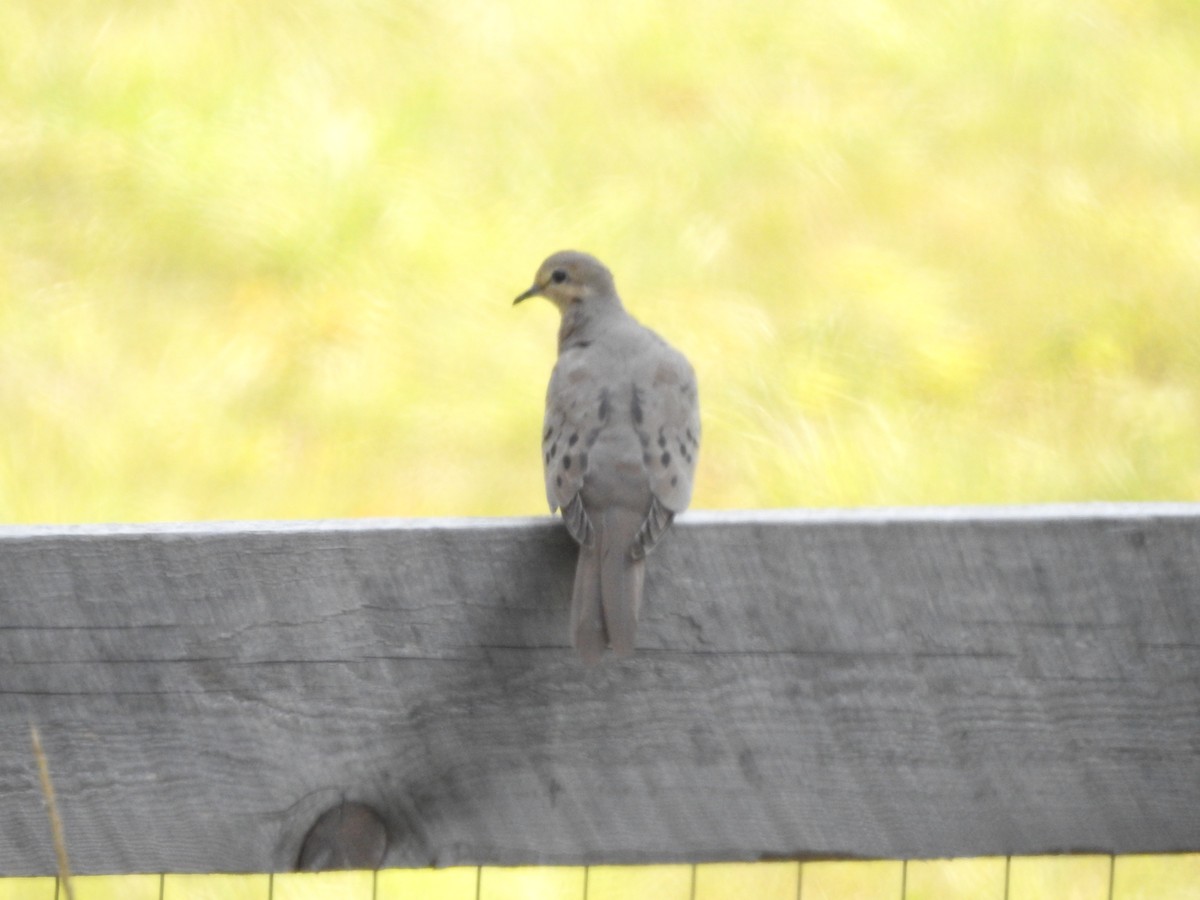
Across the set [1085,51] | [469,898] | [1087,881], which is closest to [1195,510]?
[1087,881]

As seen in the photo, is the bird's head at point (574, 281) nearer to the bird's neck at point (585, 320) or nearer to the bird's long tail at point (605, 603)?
the bird's neck at point (585, 320)

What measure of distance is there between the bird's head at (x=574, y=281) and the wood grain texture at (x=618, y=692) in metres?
1.45

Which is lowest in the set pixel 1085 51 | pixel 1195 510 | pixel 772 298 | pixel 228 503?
pixel 1195 510

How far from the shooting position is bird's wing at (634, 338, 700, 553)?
2.45m

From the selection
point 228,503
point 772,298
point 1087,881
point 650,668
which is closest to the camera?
point 650,668

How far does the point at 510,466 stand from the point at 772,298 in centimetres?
117

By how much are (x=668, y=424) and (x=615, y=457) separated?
0.12m

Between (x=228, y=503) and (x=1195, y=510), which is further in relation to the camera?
(x=228, y=503)

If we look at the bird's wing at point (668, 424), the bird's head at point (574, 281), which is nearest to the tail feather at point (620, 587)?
the bird's wing at point (668, 424)

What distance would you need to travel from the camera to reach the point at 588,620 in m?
1.93

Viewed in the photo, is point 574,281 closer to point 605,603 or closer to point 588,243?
point 605,603

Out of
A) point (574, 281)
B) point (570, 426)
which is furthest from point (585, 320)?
point (570, 426)

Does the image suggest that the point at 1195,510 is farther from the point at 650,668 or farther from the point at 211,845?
the point at 211,845

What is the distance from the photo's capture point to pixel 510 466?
5180 millimetres
